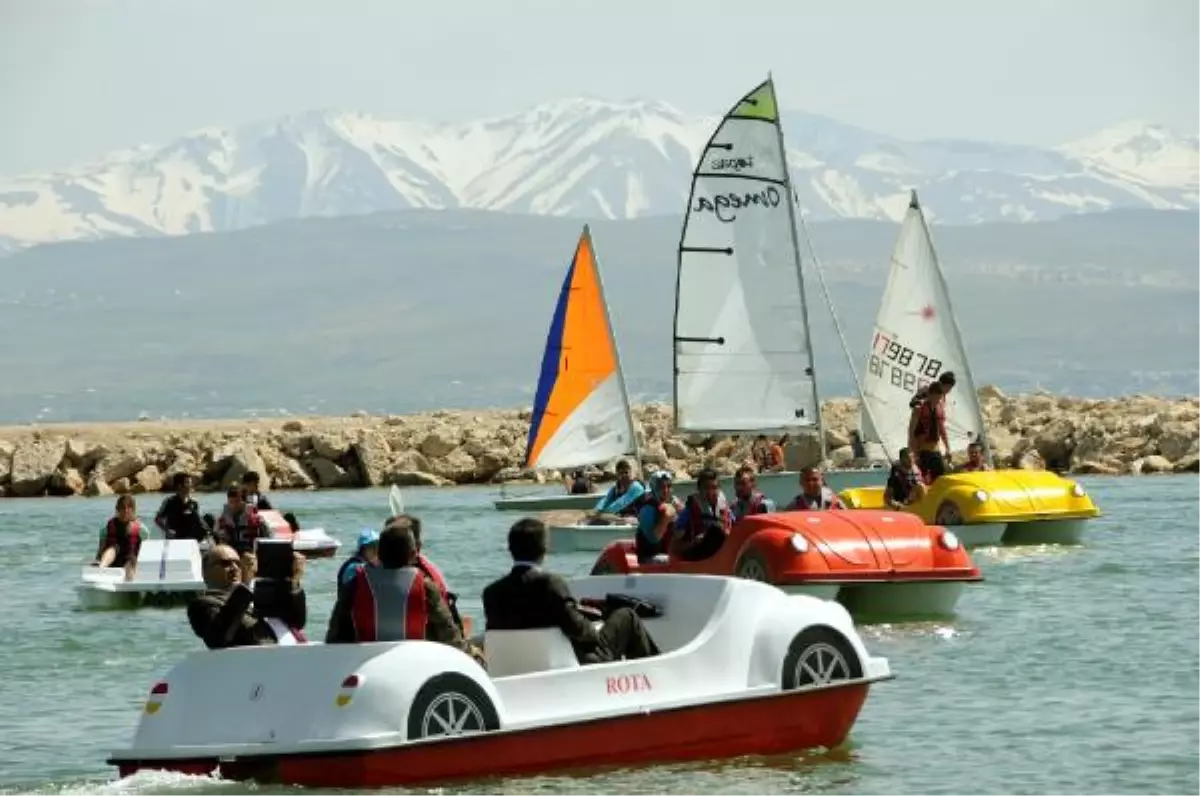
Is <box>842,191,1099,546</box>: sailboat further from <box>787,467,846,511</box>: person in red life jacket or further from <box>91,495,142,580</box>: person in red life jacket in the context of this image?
<box>91,495,142,580</box>: person in red life jacket

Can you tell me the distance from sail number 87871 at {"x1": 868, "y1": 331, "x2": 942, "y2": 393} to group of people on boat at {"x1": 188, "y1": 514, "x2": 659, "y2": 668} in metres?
27.5

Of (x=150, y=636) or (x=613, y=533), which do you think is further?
(x=613, y=533)

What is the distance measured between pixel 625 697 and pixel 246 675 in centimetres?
216

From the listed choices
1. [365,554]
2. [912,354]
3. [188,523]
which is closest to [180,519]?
[188,523]

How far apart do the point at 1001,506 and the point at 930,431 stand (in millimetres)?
1186

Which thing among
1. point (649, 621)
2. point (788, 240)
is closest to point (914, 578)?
point (649, 621)

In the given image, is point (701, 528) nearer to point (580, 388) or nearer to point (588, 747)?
point (588, 747)

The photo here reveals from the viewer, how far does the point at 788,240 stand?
144 ft

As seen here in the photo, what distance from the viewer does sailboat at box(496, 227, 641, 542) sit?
48.1 m

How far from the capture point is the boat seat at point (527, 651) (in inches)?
647

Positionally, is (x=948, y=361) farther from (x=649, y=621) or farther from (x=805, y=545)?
(x=649, y=621)

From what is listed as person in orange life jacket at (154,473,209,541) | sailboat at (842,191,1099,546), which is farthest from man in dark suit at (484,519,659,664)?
sailboat at (842,191,1099,546)

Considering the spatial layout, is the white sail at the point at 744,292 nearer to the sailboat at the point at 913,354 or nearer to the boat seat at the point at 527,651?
the sailboat at the point at 913,354

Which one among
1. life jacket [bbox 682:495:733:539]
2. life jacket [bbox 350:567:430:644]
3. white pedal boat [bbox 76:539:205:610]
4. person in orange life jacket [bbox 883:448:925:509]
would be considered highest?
person in orange life jacket [bbox 883:448:925:509]
